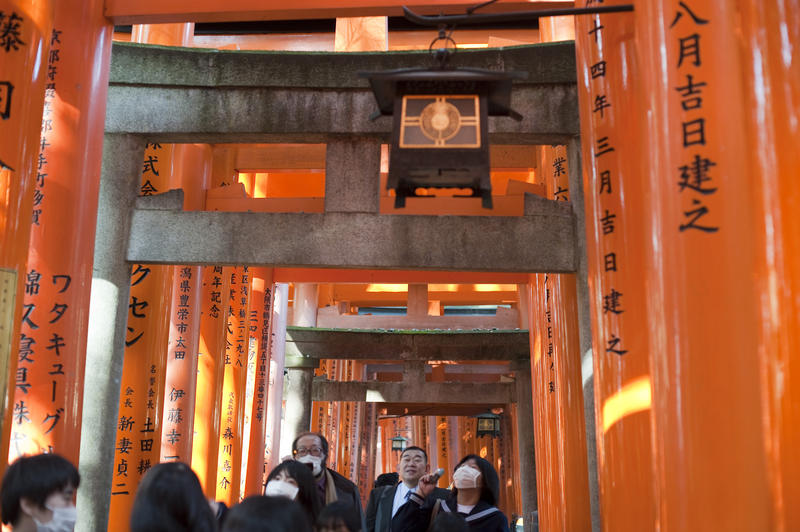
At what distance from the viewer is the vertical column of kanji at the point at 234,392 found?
11758 millimetres

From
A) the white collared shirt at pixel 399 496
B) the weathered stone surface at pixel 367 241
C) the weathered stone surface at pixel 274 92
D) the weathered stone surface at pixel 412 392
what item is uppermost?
the weathered stone surface at pixel 274 92

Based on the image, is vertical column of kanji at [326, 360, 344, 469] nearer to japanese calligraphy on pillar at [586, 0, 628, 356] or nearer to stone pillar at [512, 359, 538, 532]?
stone pillar at [512, 359, 538, 532]

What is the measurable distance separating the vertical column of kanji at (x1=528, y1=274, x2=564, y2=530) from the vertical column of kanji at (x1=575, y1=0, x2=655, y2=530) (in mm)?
3151

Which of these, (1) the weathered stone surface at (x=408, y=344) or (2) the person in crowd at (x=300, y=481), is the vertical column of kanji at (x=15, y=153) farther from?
(1) the weathered stone surface at (x=408, y=344)

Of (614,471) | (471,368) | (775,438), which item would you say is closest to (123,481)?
(614,471)

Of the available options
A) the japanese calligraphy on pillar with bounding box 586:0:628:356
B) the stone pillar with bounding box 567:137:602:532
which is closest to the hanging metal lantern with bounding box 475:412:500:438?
the stone pillar with bounding box 567:137:602:532

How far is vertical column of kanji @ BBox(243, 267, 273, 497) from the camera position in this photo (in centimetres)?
1341

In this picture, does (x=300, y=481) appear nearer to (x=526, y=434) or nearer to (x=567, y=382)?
(x=567, y=382)

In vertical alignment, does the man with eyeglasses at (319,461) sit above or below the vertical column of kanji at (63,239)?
below

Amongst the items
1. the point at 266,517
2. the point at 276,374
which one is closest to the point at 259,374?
the point at 276,374

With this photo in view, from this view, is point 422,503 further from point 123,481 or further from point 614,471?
point 123,481

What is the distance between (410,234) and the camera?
24.0ft

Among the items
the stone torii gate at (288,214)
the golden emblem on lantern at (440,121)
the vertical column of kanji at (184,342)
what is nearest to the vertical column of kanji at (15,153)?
the golden emblem on lantern at (440,121)

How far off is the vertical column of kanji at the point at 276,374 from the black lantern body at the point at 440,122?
31.9 feet
